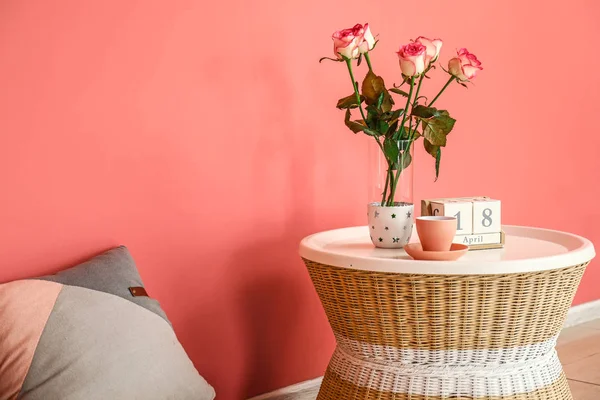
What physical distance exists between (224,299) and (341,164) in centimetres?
57

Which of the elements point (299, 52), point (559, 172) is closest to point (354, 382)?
point (299, 52)

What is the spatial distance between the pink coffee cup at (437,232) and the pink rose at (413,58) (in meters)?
0.38

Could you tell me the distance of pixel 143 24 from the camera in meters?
1.85

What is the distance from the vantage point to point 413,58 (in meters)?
1.82

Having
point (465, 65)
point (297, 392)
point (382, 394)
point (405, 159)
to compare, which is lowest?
point (297, 392)

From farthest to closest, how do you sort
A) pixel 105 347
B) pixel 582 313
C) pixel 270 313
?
1. pixel 582 313
2. pixel 270 313
3. pixel 105 347

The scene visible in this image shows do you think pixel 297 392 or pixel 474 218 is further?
pixel 297 392

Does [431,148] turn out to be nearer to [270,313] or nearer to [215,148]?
[215,148]

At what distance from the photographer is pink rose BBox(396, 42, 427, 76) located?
1.82 metres

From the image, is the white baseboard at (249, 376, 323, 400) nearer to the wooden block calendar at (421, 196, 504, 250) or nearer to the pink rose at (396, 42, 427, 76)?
the wooden block calendar at (421, 196, 504, 250)

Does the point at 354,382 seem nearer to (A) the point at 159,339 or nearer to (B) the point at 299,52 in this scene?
(A) the point at 159,339

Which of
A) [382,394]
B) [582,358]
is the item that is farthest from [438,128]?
[582,358]

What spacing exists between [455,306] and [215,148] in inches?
31.0

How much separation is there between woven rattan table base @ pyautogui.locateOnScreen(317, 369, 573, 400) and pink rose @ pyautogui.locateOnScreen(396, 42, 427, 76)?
0.74 metres
